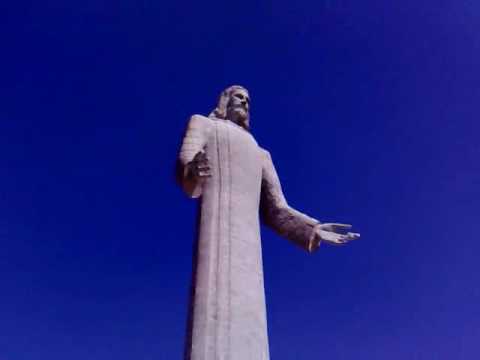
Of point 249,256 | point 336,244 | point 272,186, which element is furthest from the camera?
point 272,186

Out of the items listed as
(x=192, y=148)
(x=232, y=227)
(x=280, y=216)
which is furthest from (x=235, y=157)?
(x=232, y=227)

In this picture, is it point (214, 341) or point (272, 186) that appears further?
point (272, 186)

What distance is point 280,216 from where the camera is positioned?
7.62 metres

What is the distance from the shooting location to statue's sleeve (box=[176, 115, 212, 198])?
677 centimetres

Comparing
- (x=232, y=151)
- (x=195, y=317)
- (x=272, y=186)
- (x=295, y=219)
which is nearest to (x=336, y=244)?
(x=295, y=219)

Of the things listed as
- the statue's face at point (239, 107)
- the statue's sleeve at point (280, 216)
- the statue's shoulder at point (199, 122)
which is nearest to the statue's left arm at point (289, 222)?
the statue's sleeve at point (280, 216)

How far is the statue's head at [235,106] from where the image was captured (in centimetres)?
830

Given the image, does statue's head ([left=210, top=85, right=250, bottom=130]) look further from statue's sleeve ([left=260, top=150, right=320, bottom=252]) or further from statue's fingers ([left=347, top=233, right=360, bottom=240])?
statue's fingers ([left=347, top=233, right=360, bottom=240])

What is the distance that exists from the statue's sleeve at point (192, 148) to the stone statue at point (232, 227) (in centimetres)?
1

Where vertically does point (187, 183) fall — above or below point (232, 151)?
below

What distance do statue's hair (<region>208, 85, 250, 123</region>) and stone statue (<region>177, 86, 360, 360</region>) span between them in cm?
2

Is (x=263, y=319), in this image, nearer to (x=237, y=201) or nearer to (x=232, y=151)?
(x=237, y=201)

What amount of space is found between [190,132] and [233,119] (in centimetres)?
113

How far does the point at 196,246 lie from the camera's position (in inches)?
257
